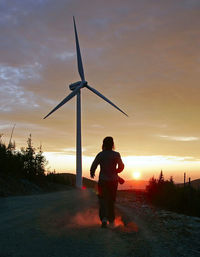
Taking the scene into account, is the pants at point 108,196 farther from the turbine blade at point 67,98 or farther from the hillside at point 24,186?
the turbine blade at point 67,98

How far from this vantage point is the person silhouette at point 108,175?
8.03m

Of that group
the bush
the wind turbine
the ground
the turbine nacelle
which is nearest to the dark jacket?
the ground

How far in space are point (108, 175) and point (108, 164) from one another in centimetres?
28

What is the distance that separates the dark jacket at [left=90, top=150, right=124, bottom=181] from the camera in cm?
812

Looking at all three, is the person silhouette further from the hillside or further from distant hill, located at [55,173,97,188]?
distant hill, located at [55,173,97,188]

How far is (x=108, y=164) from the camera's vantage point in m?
8.13

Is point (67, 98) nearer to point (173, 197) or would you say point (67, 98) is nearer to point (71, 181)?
point (71, 181)

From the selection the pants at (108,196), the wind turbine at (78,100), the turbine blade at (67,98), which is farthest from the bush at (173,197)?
the turbine blade at (67,98)

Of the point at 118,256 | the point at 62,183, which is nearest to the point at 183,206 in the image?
the point at 118,256

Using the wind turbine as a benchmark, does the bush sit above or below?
below

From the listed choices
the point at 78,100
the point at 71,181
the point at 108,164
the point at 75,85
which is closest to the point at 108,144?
the point at 108,164

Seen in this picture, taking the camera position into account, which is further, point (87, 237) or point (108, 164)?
point (108, 164)

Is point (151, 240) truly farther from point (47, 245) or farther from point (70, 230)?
point (47, 245)

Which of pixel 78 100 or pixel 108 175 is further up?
pixel 78 100
